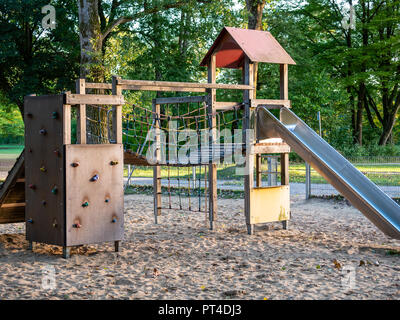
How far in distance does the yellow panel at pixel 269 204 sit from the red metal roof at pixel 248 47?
2.17m

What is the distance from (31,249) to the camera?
291 inches

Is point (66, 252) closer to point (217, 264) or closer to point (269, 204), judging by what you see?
point (217, 264)

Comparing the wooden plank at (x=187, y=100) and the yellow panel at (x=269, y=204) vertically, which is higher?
the wooden plank at (x=187, y=100)

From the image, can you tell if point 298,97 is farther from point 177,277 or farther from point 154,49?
point 177,277

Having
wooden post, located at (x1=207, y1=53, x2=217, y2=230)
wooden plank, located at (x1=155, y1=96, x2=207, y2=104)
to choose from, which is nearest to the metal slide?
wooden post, located at (x1=207, y1=53, x2=217, y2=230)

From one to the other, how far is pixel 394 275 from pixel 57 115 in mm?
4543

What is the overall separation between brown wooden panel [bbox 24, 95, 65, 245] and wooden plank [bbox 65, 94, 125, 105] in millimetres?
127

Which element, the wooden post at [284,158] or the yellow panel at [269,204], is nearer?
the yellow panel at [269,204]

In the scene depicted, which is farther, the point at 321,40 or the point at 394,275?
the point at 321,40

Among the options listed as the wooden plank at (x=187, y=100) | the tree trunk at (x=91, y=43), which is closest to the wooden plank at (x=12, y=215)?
the wooden plank at (x=187, y=100)

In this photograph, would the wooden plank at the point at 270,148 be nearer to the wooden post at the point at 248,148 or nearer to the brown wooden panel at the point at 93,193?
the wooden post at the point at 248,148

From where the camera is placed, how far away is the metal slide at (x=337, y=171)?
6.86m

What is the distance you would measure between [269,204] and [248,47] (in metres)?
2.65
